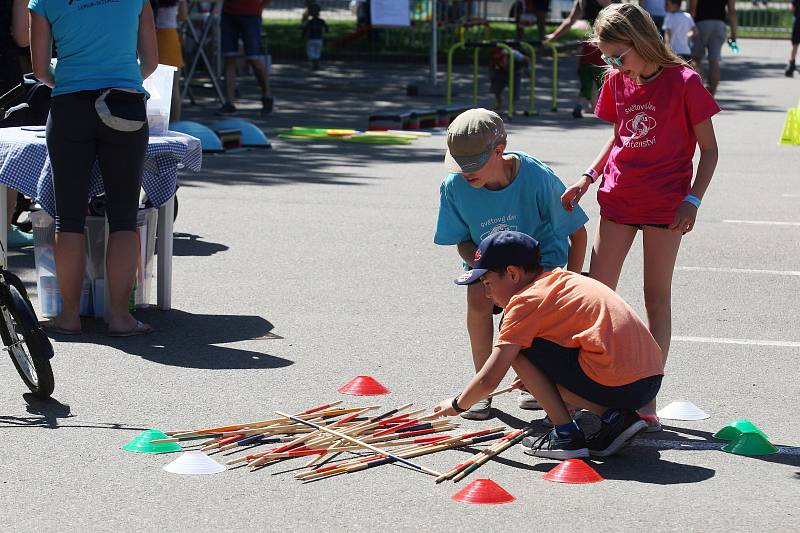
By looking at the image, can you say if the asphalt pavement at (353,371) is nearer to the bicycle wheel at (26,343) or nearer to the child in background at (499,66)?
the bicycle wheel at (26,343)

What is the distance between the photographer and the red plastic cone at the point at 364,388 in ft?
19.8

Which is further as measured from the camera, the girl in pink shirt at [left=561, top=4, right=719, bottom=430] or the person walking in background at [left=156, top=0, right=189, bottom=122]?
the person walking in background at [left=156, top=0, right=189, bottom=122]

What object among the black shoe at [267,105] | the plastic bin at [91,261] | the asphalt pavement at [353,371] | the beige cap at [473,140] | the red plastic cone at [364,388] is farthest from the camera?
the black shoe at [267,105]

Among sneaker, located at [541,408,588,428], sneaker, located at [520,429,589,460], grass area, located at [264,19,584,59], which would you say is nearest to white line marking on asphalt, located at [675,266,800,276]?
sneaker, located at [541,408,588,428]

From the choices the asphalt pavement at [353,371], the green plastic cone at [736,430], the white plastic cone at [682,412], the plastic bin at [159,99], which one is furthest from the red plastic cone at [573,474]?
the plastic bin at [159,99]

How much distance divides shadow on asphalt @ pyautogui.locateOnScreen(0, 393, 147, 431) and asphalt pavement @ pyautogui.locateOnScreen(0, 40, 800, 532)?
0.01 meters

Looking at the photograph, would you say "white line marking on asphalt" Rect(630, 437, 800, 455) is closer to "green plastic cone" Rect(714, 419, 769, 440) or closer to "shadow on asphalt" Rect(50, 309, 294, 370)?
"green plastic cone" Rect(714, 419, 769, 440)

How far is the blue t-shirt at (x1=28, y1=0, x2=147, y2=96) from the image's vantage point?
6.76 m

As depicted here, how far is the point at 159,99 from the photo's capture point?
7699mm

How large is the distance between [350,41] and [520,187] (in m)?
25.5

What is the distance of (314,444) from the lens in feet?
17.1

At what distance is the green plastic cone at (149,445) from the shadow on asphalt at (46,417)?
0.69 feet

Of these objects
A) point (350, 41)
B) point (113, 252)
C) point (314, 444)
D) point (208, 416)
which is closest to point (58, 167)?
point (113, 252)

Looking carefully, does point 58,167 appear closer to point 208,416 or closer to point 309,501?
point 208,416
